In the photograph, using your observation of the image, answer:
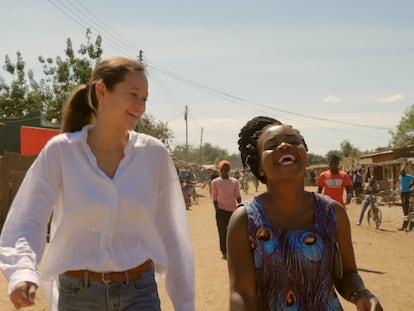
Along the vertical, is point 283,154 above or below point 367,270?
above

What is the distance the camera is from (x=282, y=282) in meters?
2.78

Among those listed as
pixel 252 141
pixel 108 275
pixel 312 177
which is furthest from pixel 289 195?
pixel 312 177

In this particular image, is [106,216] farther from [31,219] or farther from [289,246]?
[289,246]

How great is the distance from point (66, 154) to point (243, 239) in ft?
3.22

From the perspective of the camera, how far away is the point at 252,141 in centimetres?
333

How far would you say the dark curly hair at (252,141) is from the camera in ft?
10.8

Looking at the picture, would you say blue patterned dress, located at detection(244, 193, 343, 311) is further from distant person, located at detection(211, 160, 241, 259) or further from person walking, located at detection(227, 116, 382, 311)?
distant person, located at detection(211, 160, 241, 259)

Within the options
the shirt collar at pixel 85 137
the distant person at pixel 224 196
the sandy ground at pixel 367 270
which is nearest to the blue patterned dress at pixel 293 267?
the shirt collar at pixel 85 137

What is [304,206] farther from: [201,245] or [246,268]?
[201,245]

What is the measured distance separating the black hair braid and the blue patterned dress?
48 centimetres

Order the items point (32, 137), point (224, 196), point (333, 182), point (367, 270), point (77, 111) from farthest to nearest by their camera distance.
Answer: point (32, 137)
point (224, 196)
point (333, 182)
point (367, 270)
point (77, 111)

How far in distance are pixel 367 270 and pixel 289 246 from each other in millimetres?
8313

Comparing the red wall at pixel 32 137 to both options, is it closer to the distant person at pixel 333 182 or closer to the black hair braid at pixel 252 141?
the distant person at pixel 333 182

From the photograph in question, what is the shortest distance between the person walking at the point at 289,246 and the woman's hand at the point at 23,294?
0.83 m
